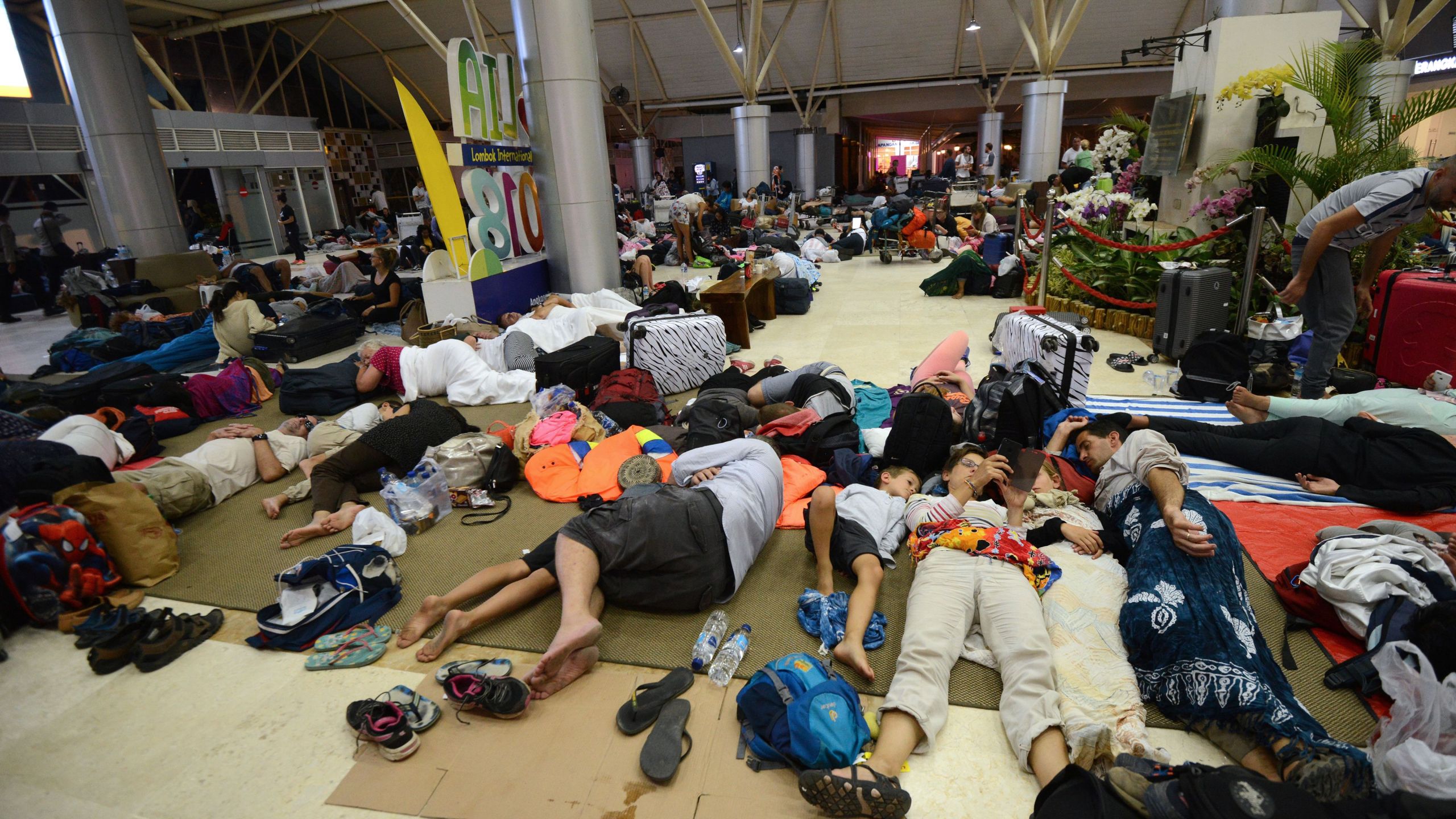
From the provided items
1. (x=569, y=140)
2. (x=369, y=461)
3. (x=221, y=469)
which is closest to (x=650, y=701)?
A: (x=369, y=461)

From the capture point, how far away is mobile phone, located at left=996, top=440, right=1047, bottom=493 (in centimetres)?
382

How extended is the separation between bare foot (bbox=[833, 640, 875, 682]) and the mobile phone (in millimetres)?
1463

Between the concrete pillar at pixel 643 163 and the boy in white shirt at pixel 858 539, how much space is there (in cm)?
2434

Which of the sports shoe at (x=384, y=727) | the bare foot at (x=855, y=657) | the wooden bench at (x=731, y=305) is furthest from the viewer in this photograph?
the wooden bench at (x=731, y=305)

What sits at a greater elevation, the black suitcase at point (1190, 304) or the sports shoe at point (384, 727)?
the black suitcase at point (1190, 304)

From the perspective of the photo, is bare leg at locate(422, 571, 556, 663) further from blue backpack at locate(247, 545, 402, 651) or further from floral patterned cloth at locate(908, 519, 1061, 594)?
floral patterned cloth at locate(908, 519, 1061, 594)

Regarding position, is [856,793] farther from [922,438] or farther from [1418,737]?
[922,438]

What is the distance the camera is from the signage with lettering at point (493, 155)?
857 cm

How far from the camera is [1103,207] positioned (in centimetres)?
899

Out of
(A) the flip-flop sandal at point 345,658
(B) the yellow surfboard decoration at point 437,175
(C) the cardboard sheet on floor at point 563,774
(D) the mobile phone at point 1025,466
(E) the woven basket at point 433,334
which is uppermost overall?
(B) the yellow surfboard decoration at point 437,175

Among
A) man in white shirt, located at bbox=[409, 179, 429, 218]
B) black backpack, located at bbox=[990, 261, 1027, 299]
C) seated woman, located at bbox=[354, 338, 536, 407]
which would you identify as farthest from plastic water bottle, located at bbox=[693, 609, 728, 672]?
man in white shirt, located at bbox=[409, 179, 429, 218]

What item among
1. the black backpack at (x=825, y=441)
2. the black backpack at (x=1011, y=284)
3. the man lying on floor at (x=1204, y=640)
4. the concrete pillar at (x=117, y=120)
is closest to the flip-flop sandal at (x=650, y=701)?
the man lying on floor at (x=1204, y=640)

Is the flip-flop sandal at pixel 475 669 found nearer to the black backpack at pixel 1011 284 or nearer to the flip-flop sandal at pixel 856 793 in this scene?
the flip-flop sandal at pixel 856 793

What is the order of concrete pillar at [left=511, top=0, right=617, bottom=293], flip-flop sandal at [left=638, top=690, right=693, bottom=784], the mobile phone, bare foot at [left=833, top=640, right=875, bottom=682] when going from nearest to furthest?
1. flip-flop sandal at [left=638, top=690, right=693, bottom=784]
2. bare foot at [left=833, top=640, right=875, bottom=682]
3. the mobile phone
4. concrete pillar at [left=511, top=0, right=617, bottom=293]
